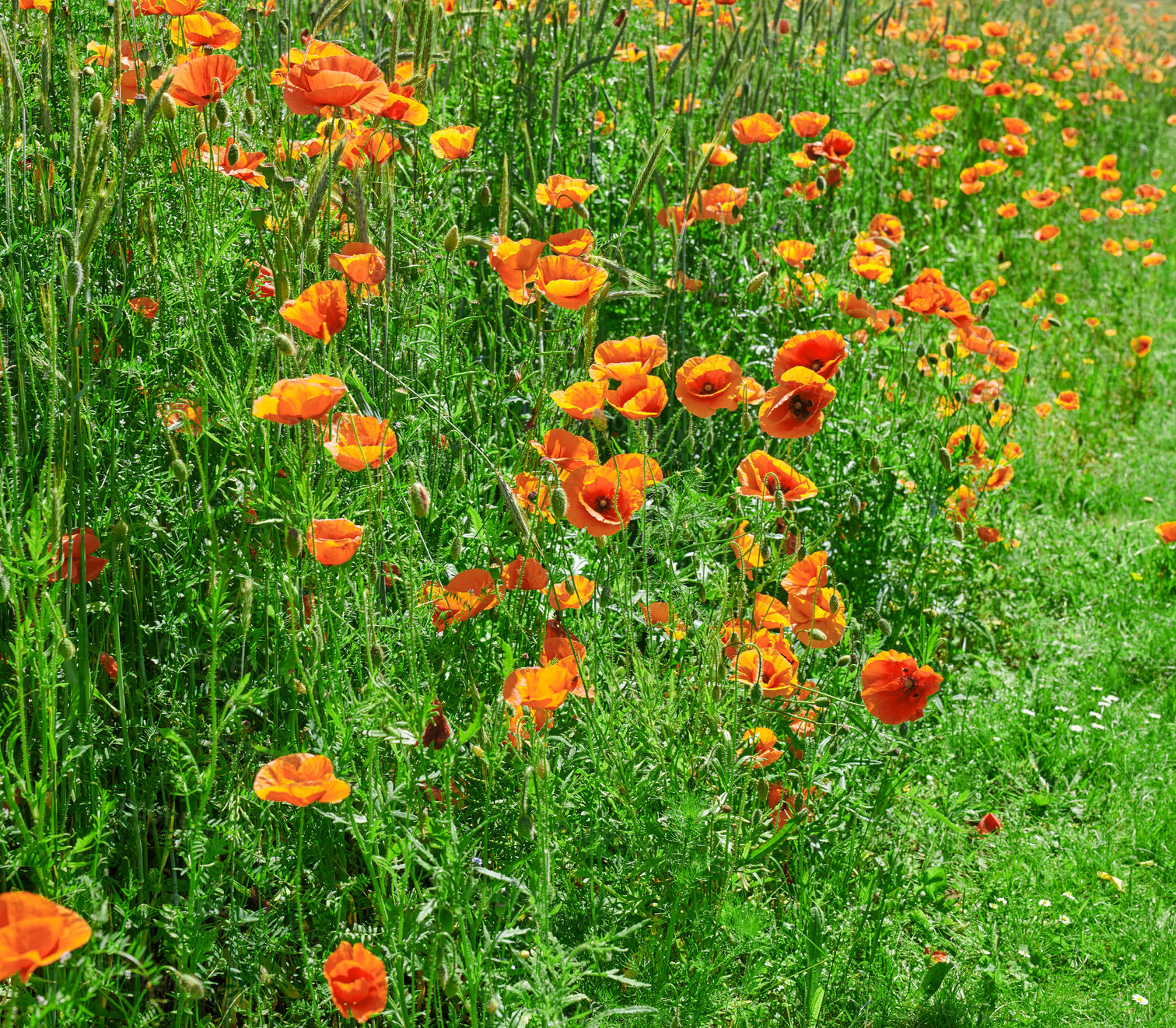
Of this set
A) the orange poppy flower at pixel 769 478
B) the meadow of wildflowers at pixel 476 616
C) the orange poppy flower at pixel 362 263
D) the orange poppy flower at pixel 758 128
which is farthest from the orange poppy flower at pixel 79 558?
the orange poppy flower at pixel 758 128

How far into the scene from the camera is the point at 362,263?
176cm

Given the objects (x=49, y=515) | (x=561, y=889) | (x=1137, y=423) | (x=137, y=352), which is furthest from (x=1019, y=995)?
(x=1137, y=423)

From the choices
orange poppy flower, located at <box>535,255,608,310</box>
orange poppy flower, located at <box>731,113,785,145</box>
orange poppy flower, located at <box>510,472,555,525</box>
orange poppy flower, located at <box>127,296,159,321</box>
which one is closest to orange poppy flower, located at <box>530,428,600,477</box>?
orange poppy flower, located at <box>510,472,555,525</box>

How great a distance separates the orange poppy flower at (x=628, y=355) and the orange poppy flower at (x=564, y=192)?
502mm

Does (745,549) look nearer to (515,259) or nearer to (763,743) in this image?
(763,743)

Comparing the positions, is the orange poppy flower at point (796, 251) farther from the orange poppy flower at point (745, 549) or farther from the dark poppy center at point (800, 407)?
the dark poppy center at point (800, 407)

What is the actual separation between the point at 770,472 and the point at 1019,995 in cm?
108

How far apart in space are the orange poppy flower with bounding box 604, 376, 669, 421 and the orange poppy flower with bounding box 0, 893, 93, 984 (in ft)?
3.20

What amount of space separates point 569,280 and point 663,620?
0.58 meters

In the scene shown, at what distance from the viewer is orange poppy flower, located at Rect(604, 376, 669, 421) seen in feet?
5.45

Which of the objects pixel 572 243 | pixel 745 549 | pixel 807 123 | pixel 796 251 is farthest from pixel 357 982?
pixel 807 123

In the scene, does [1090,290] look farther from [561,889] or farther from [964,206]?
[561,889]

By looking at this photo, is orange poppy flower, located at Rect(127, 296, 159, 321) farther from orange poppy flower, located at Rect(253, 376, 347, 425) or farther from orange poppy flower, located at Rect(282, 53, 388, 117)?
orange poppy flower, located at Rect(253, 376, 347, 425)

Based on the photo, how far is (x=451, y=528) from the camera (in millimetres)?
2002
